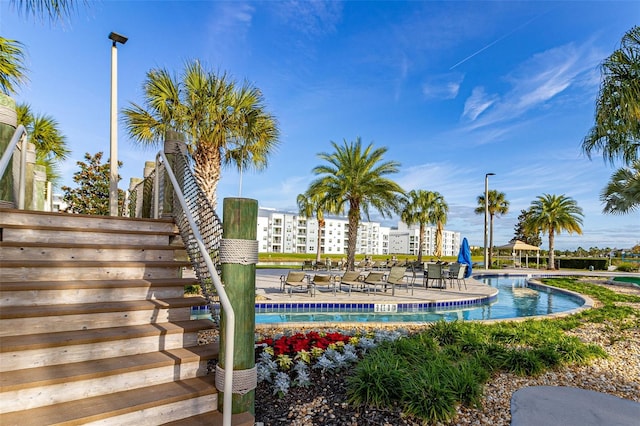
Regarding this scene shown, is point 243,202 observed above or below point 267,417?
above

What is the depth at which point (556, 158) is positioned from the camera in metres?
17.8

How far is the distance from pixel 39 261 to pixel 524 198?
34676 millimetres

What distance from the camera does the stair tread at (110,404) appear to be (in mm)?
2113

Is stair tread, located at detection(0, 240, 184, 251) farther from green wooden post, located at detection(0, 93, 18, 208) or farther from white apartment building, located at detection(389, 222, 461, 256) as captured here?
white apartment building, located at detection(389, 222, 461, 256)

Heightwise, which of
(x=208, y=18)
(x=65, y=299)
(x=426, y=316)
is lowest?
(x=426, y=316)

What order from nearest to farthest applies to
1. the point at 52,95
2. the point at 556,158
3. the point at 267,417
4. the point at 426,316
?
the point at 267,417 → the point at 52,95 → the point at 426,316 → the point at 556,158

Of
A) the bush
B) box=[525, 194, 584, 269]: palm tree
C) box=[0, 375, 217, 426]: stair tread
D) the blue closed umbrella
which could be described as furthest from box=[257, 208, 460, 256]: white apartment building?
box=[0, 375, 217, 426]: stair tread

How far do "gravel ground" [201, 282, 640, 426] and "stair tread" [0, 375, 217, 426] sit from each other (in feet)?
2.11

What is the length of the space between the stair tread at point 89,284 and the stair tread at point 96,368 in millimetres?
724

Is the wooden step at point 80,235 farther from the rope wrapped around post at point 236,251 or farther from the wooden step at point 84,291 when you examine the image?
the rope wrapped around post at point 236,251

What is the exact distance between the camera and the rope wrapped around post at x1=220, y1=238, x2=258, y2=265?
8.39 feet

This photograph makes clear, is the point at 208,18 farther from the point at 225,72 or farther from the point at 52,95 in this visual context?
the point at 52,95

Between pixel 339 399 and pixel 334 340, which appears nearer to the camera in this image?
pixel 339 399

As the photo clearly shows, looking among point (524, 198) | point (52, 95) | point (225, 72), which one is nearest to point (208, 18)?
point (225, 72)
